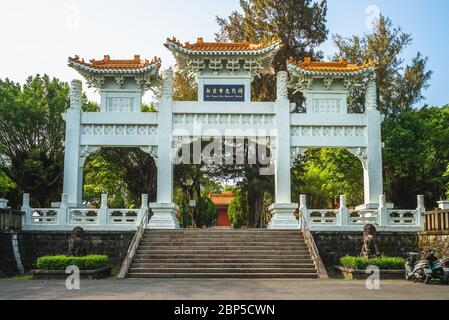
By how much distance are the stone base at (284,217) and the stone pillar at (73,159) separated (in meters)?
7.50

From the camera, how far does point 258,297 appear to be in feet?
33.6

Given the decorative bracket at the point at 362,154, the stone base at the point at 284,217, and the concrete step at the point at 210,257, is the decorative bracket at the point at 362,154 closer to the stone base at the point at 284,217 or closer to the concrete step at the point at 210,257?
the stone base at the point at 284,217

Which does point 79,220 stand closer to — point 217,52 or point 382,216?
Result: point 217,52

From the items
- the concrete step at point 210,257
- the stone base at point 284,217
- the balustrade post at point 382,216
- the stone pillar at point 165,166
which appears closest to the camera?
the concrete step at point 210,257

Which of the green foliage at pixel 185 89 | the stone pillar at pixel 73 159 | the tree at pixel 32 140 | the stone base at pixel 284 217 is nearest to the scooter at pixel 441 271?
the stone base at pixel 284 217

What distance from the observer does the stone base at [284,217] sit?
19.0 m

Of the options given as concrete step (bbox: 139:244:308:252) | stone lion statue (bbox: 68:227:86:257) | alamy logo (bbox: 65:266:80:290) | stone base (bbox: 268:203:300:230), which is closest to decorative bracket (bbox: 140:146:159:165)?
concrete step (bbox: 139:244:308:252)

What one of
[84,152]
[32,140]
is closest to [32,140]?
[32,140]

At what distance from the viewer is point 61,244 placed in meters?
18.0

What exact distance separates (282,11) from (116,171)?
1316cm

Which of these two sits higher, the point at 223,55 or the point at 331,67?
the point at 223,55

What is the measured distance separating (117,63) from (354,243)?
11627mm

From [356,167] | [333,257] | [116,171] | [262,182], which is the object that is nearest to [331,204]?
[356,167]

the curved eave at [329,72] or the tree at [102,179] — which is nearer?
the curved eave at [329,72]
